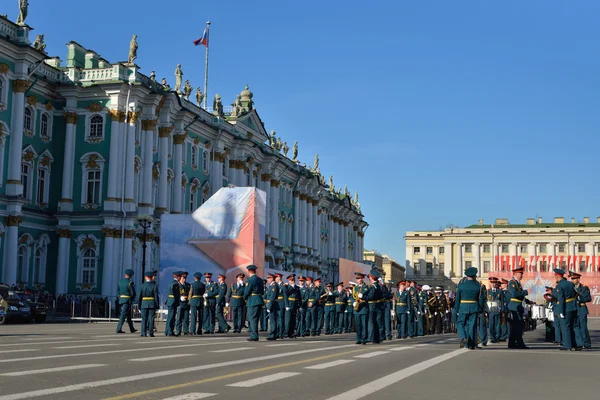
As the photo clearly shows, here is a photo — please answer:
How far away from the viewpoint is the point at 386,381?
36.3ft

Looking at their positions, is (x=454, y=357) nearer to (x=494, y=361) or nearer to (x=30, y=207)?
(x=494, y=361)

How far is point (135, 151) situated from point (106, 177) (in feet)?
7.95

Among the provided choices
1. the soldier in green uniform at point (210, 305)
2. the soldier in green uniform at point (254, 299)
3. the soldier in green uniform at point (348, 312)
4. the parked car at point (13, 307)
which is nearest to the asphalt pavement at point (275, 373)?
the soldier in green uniform at point (254, 299)

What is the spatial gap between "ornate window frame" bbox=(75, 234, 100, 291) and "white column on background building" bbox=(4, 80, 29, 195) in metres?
5.20

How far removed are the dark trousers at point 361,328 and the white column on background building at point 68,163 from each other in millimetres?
29860

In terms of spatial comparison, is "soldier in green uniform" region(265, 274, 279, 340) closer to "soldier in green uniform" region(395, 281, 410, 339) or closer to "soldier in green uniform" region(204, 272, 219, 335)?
"soldier in green uniform" region(204, 272, 219, 335)

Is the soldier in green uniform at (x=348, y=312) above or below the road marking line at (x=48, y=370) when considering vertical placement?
above

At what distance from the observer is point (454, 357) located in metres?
16.0

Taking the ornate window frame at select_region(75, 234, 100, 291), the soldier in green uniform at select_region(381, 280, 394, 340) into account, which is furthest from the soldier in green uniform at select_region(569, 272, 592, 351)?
the ornate window frame at select_region(75, 234, 100, 291)

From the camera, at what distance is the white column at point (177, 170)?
53.4 m

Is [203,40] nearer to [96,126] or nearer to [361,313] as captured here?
[96,126]

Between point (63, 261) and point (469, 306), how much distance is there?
107 feet

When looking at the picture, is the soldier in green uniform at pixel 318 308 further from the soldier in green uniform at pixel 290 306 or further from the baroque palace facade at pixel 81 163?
the baroque palace facade at pixel 81 163

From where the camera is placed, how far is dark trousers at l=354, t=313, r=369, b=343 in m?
20.6
